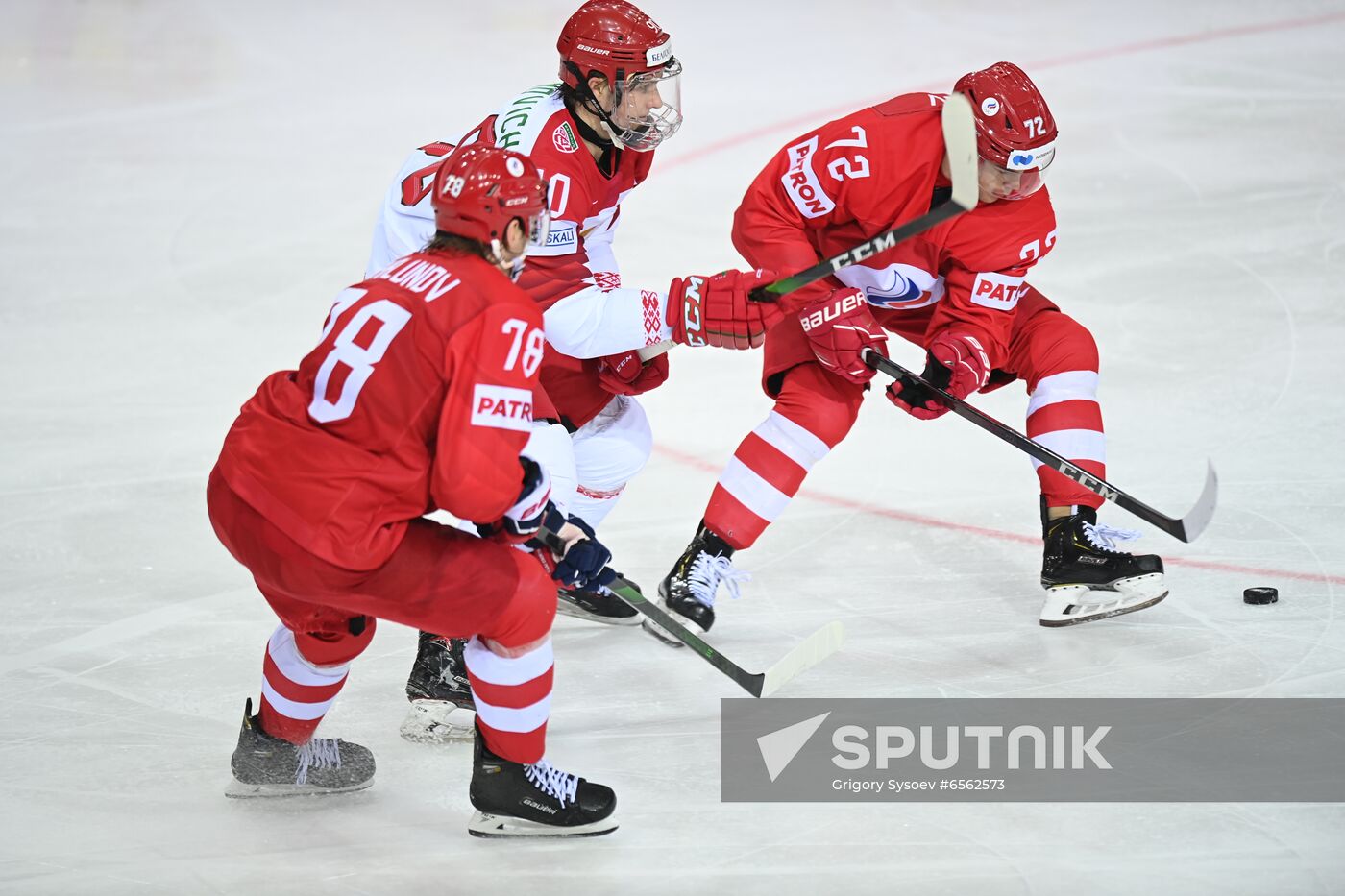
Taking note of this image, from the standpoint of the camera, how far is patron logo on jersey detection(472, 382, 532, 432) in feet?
8.00

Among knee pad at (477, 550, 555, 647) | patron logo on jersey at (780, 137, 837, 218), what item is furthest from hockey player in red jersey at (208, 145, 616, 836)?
patron logo on jersey at (780, 137, 837, 218)

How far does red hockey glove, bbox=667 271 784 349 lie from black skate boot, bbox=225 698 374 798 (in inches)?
42.1

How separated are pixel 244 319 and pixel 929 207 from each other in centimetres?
274

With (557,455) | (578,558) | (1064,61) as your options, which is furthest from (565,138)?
(1064,61)

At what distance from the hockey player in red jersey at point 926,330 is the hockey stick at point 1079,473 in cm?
4

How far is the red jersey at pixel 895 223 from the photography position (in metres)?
3.39

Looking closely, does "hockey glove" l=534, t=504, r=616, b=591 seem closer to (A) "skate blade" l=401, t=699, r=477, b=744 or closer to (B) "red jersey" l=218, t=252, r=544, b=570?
(B) "red jersey" l=218, t=252, r=544, b=570

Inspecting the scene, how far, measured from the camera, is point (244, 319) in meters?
5.30

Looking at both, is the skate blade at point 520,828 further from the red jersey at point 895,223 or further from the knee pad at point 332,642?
the red jersey at point 895,223

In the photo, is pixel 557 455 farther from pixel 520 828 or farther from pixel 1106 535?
pixel 1106 535

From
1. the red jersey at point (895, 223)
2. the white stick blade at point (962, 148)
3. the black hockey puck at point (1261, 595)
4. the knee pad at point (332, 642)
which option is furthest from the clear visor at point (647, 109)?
the black hockey puck at point (1261, 595)

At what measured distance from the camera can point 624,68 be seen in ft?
10.9

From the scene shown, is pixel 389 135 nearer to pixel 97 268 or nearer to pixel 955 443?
pixel 97 268

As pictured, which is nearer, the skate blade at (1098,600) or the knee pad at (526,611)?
the knee pad at (526,611)
